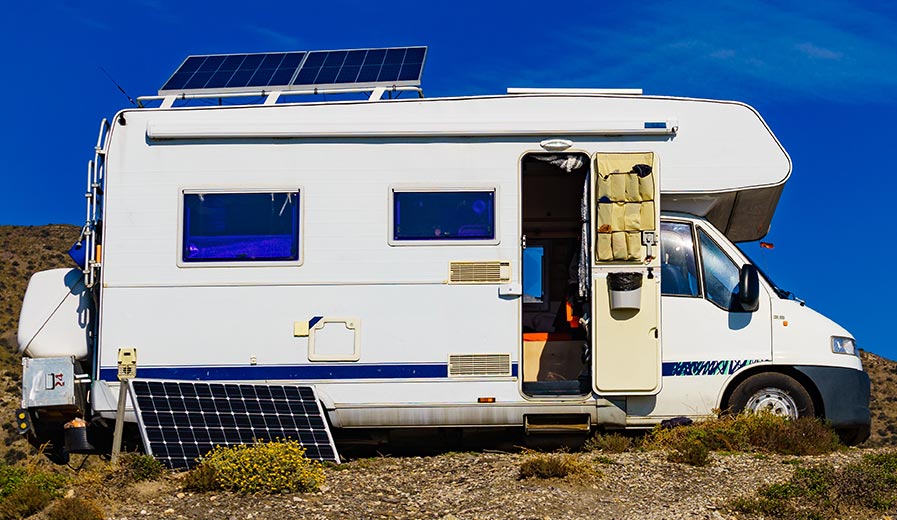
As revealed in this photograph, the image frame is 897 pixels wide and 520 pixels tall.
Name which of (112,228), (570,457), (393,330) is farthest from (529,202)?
(112,228)

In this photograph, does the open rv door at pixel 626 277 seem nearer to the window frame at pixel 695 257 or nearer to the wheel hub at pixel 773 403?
the window frame at pixel 695 257

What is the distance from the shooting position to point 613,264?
11.2 metres

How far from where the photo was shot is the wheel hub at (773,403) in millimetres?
11320

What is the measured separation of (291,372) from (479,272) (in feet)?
6.51

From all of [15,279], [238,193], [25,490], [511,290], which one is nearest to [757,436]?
[511,290]

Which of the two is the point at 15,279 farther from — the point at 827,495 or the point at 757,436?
the point at 827,495

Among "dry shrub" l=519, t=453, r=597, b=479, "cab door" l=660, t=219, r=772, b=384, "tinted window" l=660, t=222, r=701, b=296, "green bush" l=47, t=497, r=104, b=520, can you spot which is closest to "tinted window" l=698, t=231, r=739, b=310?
"cab door" l=660, t=219, r=772, b=384

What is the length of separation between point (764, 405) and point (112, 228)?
6.45m

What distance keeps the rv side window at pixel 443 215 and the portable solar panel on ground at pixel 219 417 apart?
1785mm

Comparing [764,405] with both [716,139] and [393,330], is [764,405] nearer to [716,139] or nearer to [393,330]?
[716,139]

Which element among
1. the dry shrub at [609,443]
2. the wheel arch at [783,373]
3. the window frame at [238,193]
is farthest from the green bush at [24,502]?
the wheel arch at [783,373]

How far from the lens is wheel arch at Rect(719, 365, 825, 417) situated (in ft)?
37.1

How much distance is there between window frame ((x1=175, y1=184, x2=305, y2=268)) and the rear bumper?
4907 mm

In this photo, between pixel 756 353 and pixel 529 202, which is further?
pixel 529 202
